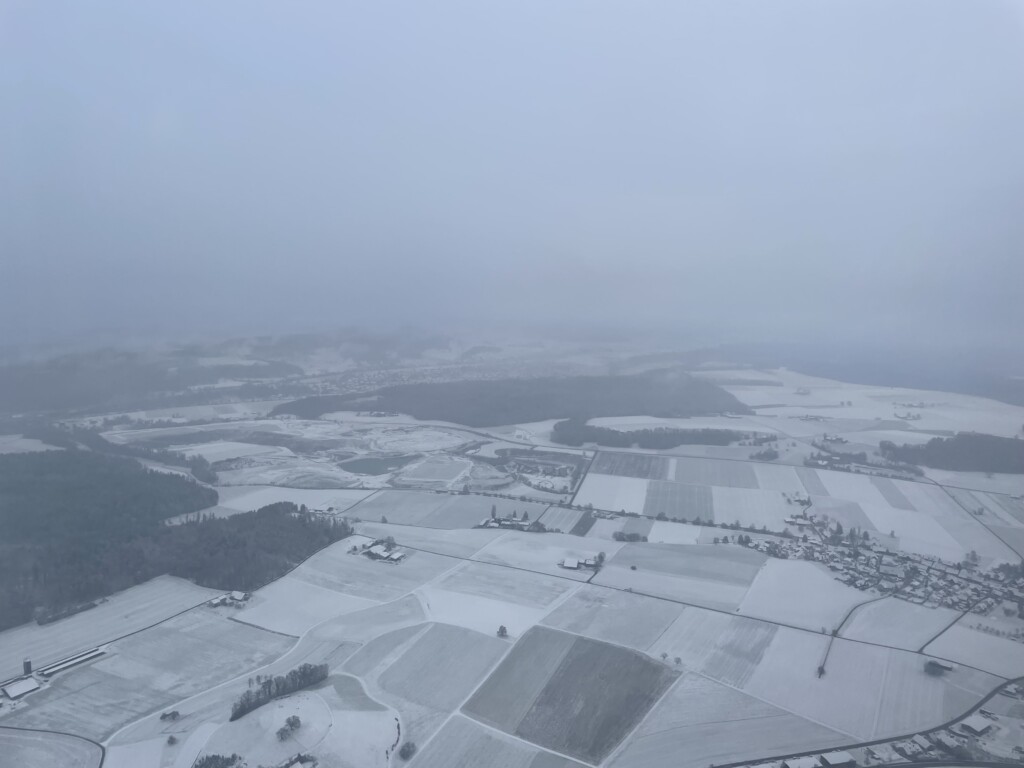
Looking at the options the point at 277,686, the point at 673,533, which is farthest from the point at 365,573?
the point at 673,533

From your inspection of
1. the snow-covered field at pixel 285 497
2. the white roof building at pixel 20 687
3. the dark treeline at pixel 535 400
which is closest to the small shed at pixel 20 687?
the white roof building at pixel 20 687

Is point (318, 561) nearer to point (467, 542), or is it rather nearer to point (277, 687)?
point (467, 542)

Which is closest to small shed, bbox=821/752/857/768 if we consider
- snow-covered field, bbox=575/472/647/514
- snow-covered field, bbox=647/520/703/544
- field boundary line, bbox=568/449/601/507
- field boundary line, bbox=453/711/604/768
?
field boundary line, bbox=453/711/604/768

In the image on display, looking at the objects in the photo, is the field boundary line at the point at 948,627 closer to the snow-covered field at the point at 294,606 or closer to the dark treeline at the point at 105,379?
the snow-covered field at the point at 294,606

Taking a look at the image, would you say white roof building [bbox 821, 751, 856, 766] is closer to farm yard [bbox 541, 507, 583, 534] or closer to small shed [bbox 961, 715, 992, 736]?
small shed [bbox 961, 715, 992, 736]

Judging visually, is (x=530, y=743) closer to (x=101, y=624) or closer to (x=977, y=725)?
(x=977, y=725)

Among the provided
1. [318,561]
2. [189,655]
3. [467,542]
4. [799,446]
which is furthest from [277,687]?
[799,446]
